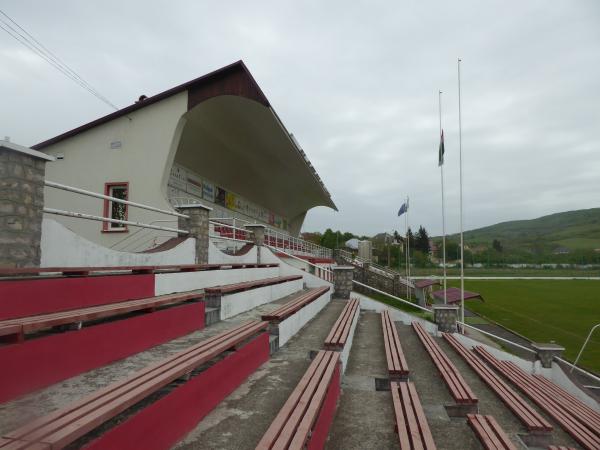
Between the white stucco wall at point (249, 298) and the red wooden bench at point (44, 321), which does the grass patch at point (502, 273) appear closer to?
the white stucco wall at point (249, 298)

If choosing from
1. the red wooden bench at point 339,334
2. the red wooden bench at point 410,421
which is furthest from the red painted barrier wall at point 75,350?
the red wooden bench at point 410,421

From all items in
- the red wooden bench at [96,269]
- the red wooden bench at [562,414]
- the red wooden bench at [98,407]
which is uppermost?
the red wooden bench at [96,269]

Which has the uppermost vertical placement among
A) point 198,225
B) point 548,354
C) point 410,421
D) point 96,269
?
point 198,225

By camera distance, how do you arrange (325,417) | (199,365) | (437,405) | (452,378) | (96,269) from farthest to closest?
(452,378)
(437,405)
(96,269)
(325,417)
(199,365)

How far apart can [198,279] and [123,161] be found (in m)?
9.00

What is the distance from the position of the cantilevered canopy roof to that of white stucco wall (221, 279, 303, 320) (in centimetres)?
687

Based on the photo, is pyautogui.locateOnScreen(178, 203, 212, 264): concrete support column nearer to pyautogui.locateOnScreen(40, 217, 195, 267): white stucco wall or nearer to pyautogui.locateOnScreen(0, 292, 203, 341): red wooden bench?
pyautogui.locateOnScreen(40, 217, 195, 267): white stucco wall

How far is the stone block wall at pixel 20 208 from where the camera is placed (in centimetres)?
356

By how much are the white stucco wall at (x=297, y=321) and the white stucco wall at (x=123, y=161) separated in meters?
6.45

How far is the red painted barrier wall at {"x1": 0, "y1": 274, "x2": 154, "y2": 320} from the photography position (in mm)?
2971

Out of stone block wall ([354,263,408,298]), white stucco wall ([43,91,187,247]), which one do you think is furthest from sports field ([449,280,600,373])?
white stucco wall ([43,91,187,247])

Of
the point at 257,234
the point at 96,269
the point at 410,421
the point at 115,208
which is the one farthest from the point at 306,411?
the point at 115,208

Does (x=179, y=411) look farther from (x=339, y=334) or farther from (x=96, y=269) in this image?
(x=339, y=334)

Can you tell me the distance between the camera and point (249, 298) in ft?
22.0
